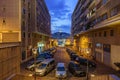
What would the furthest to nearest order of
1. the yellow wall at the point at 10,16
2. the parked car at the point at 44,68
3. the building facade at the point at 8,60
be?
the yellow wall at the point at 10,16, the parked car at the point at 44,68, the building facade at the point at 8,60

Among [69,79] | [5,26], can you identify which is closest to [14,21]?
[5,26]

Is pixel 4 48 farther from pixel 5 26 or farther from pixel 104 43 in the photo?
pixel 104 43

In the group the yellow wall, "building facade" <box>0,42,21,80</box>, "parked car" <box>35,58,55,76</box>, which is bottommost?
"parked car" <box>35,58,55,76</box>

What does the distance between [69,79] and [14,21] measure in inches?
897

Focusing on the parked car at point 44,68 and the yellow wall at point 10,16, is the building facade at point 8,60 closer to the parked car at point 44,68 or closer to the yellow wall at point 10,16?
the parked car at point 44,68

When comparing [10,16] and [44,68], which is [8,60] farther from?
[10,16]

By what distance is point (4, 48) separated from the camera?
27156mm

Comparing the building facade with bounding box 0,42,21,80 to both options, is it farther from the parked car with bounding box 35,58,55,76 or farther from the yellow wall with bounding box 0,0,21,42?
the yellow wall with bounding box 0,0,21,42

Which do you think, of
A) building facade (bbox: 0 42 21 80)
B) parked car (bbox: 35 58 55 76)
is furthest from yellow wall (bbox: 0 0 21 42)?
building facade (bbox: 0 42 21 80)

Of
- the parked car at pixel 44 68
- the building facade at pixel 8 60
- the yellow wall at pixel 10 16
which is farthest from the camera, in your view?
the yellow wall at pixel 10 16

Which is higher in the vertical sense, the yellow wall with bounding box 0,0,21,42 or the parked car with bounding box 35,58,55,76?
the yellow wall with bounding box 0,0,21,42

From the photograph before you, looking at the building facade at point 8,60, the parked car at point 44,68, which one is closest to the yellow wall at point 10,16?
the parked car at point 44,68

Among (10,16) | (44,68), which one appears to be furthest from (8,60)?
(10,16)

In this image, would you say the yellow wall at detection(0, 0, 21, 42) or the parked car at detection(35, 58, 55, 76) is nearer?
the parked car at detection(35, 58, 55, 76)
